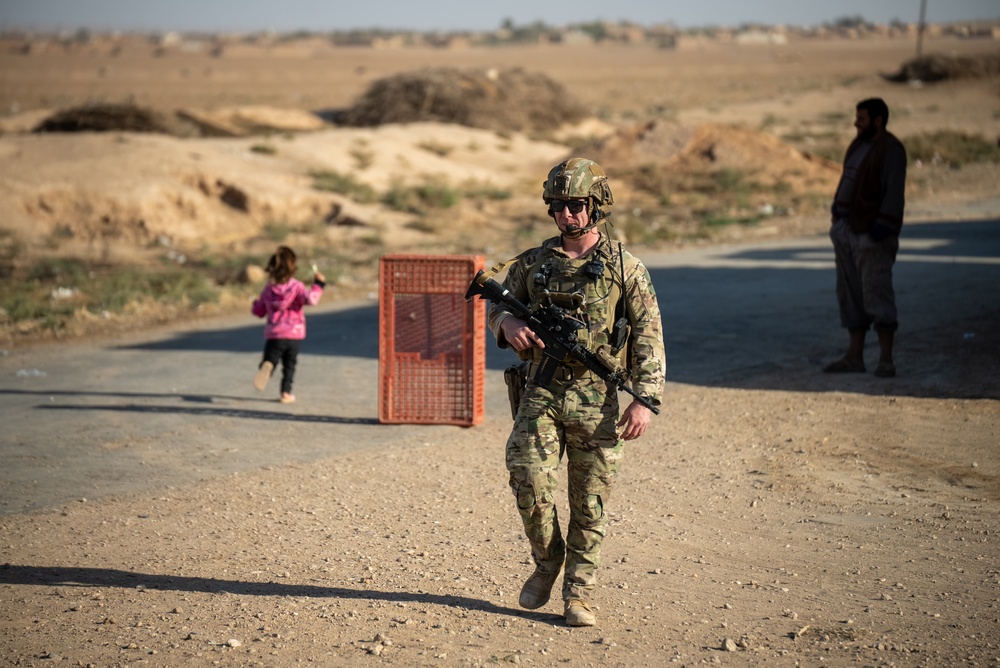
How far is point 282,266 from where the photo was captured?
29.1 ft

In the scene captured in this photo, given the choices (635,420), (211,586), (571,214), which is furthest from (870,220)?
(211,586)

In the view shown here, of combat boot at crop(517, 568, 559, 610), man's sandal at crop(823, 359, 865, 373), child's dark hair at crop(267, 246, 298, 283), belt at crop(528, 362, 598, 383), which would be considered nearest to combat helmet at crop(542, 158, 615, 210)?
belt at crop(528, 362, 598, 383)

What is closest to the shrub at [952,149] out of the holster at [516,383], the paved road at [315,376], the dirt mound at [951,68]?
the paved road at [315,376]

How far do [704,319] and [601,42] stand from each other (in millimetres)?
147166

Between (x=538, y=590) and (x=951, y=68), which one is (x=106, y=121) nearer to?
(x=538, y=590)

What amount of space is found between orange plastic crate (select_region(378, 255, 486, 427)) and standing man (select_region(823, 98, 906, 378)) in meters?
Result: 2.96

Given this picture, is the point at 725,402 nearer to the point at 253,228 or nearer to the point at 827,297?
the point at 827,297

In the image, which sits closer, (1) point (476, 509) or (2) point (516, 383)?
(2) point (516, 383)

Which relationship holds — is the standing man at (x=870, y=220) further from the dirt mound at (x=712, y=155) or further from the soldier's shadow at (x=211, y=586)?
the dirt mound at (x=712, y=155)

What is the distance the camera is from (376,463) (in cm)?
750

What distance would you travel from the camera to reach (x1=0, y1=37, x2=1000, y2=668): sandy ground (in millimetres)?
4750

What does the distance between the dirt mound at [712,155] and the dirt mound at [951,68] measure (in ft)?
92.0

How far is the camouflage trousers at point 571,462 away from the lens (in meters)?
4.70

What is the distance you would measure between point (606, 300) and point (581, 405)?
436mm
